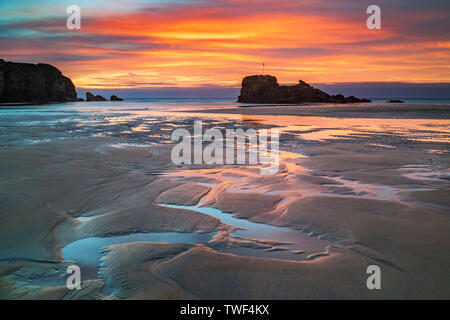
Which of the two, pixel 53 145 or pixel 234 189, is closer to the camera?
pixel 234 189

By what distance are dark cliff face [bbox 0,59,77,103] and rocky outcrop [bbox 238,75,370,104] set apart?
70432mm

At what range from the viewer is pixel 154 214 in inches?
168

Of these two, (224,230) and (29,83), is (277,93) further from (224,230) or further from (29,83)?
(224,230)

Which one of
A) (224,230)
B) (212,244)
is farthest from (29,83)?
(212,244)

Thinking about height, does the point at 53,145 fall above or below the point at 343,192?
above

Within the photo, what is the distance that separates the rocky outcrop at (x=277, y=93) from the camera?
88.7 m

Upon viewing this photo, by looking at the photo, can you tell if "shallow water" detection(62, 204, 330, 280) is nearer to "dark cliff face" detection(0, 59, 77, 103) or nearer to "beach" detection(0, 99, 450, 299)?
"beach" detection(0, 99, 450, 299)

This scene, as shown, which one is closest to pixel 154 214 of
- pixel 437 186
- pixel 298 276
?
pixel 298 276

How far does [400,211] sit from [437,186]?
1.82m

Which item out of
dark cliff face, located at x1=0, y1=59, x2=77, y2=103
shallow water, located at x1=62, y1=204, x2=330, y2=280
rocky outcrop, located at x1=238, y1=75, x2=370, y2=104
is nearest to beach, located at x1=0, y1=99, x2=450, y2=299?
shallow water, located at x1=62, y1=204, x2=330, y2=280

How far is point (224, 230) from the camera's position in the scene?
3809mm

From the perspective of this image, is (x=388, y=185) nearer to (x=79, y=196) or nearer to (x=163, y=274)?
(x=163, y=274)

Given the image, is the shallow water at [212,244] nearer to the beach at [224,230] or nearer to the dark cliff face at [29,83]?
the beach at [224,230]
